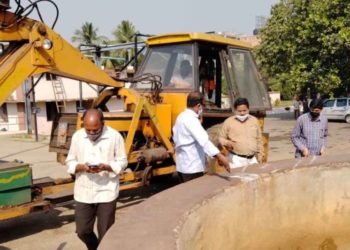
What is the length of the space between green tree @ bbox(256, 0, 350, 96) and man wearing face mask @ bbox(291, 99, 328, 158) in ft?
56.6

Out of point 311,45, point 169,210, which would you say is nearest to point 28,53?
point 169,210

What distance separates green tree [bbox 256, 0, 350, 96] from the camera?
71.8 ft

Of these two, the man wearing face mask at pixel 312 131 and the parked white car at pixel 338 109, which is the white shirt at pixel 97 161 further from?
the parked white car at pixel 338 109

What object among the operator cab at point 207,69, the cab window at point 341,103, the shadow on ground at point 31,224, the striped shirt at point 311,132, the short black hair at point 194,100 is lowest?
the shadow on ground at point 31,224

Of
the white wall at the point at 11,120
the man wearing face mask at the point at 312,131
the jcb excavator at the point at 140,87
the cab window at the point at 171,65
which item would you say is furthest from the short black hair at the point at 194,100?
the white wall at the point at 11,120

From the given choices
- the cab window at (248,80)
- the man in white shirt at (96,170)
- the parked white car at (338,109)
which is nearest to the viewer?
the man in white shirt at (96,170)

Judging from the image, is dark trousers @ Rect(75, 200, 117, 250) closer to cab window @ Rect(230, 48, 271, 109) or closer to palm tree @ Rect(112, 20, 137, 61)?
cab window @ Rect(230, 48, 271, 109)

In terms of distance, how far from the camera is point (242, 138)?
5133 mm

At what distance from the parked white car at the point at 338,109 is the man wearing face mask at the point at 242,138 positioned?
2113 centimetres

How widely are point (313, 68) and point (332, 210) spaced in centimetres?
1956

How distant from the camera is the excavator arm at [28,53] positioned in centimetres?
520

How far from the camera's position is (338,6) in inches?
866

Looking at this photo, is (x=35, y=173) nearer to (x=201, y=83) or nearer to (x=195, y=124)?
(x=201, y=83)

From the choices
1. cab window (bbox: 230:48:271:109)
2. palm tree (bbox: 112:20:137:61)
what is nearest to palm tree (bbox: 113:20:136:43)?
palm tree (bbox: 112:20:137:61)
